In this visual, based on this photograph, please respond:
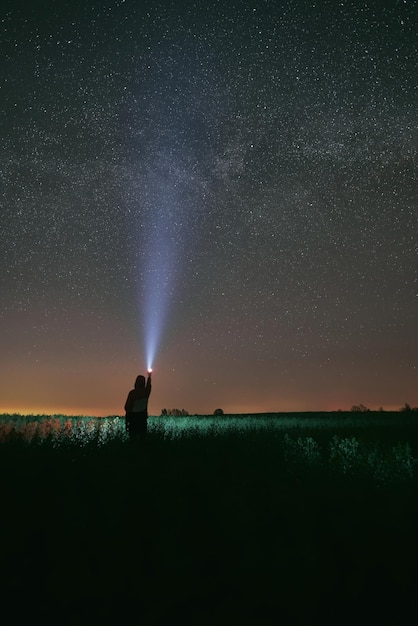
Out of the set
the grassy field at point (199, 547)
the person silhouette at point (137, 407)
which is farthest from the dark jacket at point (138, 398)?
the grassy field at point (199, 547)

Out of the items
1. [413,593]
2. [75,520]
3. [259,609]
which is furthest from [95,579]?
[413,593]

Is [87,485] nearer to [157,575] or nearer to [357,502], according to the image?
[157,575]

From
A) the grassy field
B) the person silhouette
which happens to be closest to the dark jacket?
the person silhouette

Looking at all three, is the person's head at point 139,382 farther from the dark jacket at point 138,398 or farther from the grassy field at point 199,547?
the grassy field at point 199,547

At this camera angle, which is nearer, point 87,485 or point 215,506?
point 215,506

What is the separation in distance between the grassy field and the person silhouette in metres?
4.29

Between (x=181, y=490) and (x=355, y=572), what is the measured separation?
2514mm

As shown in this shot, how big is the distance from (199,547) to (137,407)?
7146 millimetres

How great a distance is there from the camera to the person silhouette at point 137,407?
11070 millimetres

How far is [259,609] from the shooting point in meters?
3.40

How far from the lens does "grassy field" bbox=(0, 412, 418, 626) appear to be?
3400mm

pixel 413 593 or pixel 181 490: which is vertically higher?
pixel 181 490

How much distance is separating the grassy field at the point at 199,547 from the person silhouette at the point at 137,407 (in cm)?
429

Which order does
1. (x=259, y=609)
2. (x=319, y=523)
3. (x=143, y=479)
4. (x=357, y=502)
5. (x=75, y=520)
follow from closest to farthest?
(x=259, y=609) < (x=75, y=520) < (x=319, y=523) < (x=357, y=502) < (x=143, y=479)
